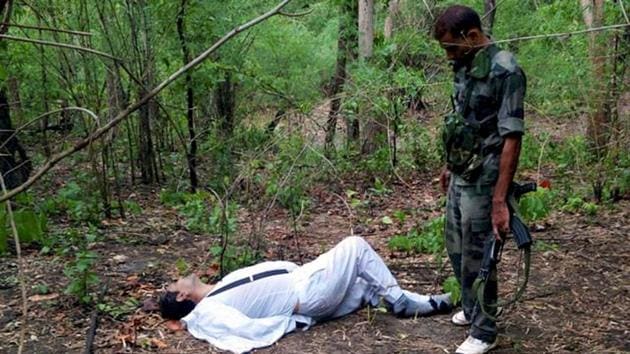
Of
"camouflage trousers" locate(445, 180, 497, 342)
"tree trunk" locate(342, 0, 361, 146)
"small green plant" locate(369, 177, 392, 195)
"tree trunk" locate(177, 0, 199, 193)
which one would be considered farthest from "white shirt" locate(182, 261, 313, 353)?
"tree trunk" locate(342, 0, 361, 146)

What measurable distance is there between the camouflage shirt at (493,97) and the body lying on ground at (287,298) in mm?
1028

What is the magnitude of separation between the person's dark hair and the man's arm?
587mm

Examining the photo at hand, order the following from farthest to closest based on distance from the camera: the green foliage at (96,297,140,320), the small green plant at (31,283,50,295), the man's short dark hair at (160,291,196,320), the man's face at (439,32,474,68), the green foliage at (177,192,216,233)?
the green foliage at (177,192,216,233)
the small green plant at (31,283,50,295)
the green foliage at (96,297,140,320)
the man's short dark hair at (160,291,196,320)
the man's face at (439,32,474,68)

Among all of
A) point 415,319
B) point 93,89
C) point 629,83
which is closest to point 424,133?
point 629,83

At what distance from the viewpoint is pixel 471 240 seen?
3598 millimetres

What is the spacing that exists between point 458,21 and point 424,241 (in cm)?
266

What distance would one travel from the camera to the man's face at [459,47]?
3.41m

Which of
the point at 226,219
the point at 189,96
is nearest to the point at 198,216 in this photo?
the point at 226,219

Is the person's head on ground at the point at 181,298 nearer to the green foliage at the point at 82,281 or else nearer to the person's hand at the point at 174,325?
the person's hand at the point at 174,325

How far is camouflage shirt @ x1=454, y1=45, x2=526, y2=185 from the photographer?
3.30 metres

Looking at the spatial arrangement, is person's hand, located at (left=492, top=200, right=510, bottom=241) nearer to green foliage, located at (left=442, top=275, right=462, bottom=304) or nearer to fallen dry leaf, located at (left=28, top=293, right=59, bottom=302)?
green foliage, located at (left=442, top=275, right=462, bottom=304)

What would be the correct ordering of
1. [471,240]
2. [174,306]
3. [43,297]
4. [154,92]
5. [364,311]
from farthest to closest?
[43,297] < [364,311] < [174,306] < [471,240] < [154,92]

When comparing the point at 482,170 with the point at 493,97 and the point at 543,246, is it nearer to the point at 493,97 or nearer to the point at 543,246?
the point at 493,97

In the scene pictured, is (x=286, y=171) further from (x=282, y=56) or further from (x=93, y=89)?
(x=282, y=56)
